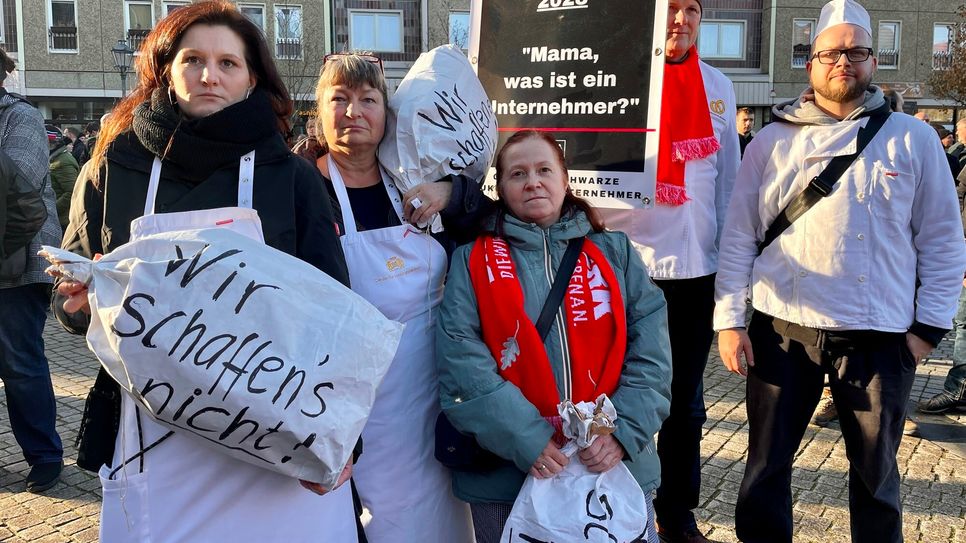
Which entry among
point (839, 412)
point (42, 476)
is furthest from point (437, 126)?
point (42, 476)

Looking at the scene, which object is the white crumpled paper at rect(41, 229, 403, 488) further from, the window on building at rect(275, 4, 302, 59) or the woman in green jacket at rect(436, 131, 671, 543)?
the window on building at rect(275, 4, 302, 59)

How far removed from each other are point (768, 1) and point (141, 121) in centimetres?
3216

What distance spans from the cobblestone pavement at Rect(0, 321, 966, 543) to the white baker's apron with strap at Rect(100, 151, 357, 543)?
220 cm

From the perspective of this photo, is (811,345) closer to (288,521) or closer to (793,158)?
(793,158)

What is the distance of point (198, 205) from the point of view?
1.96 metres

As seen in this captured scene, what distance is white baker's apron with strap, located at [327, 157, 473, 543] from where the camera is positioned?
7.94ft

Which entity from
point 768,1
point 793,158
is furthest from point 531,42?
point 768,1

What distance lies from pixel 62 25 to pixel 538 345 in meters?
30.2

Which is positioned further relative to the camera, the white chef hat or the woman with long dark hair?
the white chef hat

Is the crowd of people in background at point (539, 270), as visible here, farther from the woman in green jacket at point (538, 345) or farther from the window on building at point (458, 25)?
the window on building at point (458, 25)

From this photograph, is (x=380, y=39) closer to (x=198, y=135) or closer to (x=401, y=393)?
(x=401, y=393)

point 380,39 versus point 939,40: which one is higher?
point 939,40

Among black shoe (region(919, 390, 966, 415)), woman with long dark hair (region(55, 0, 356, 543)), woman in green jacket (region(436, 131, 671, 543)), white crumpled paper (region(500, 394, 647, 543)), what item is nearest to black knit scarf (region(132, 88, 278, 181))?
woman with long dark hair (region(55, 0, 356, 543))

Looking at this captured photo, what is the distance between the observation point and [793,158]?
9.80ft
